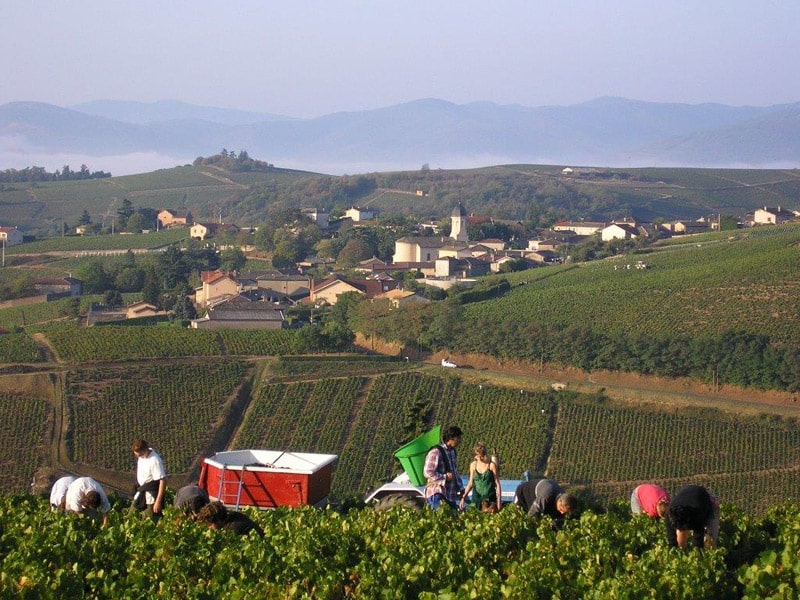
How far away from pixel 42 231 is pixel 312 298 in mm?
44666

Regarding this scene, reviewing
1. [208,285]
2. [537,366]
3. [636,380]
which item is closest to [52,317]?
[208,285]

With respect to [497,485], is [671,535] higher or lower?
higher

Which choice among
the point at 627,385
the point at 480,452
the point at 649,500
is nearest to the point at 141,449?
the point at 480,452

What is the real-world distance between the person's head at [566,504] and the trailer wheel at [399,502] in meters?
1.52

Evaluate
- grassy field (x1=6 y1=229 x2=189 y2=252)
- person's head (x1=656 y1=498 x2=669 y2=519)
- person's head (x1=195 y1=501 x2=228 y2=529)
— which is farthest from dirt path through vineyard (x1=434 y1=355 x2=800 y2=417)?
grassy field (x1=6 y1=229 x2=189 y2=252)

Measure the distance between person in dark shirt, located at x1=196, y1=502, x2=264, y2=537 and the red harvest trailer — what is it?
190 centimetres

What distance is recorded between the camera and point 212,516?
9.55 metres

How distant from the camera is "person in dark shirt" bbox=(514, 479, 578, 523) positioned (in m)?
9.97

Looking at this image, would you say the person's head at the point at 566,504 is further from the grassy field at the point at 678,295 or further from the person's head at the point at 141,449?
the grassy field at the point at 678,295

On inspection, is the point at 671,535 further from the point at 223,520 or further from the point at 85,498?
the point at 85,498

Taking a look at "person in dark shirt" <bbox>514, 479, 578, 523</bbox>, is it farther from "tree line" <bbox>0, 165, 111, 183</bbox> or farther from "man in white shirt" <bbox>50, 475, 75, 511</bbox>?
"tree line" <bbox>0, 165, 111, 183</bbox>

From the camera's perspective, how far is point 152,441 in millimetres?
32969

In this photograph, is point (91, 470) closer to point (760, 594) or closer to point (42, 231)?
point (760, 594)

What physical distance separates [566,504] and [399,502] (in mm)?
1975
